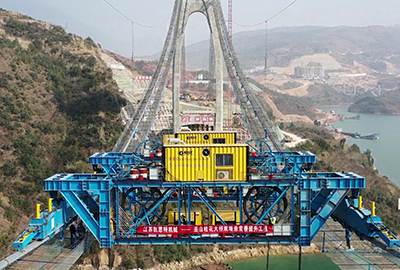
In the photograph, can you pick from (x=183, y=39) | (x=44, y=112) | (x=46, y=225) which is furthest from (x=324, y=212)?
(x=183, y=39)

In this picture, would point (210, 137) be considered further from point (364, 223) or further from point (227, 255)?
point (227, 255)

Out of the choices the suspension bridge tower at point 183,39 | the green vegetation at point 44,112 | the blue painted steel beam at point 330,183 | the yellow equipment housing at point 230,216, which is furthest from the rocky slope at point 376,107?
the yellow equipment housing at point 230,216

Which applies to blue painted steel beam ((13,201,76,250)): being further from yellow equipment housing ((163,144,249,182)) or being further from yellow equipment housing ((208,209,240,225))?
yellow equipment housing ((208,209,240,225))

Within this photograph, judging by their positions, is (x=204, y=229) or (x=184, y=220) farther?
(x=184, y=220)

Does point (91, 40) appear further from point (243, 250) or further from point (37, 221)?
point (37, 221)

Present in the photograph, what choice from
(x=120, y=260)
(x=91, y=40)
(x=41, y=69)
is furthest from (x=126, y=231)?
(x=91, y=40)

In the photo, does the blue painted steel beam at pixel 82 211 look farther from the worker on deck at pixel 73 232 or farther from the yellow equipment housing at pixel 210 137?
the yellow equipment housing at pixel 210 137

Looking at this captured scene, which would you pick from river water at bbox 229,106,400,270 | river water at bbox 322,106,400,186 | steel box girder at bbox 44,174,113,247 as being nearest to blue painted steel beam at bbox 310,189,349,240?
steel box girder at bbox 44,174,113,247
